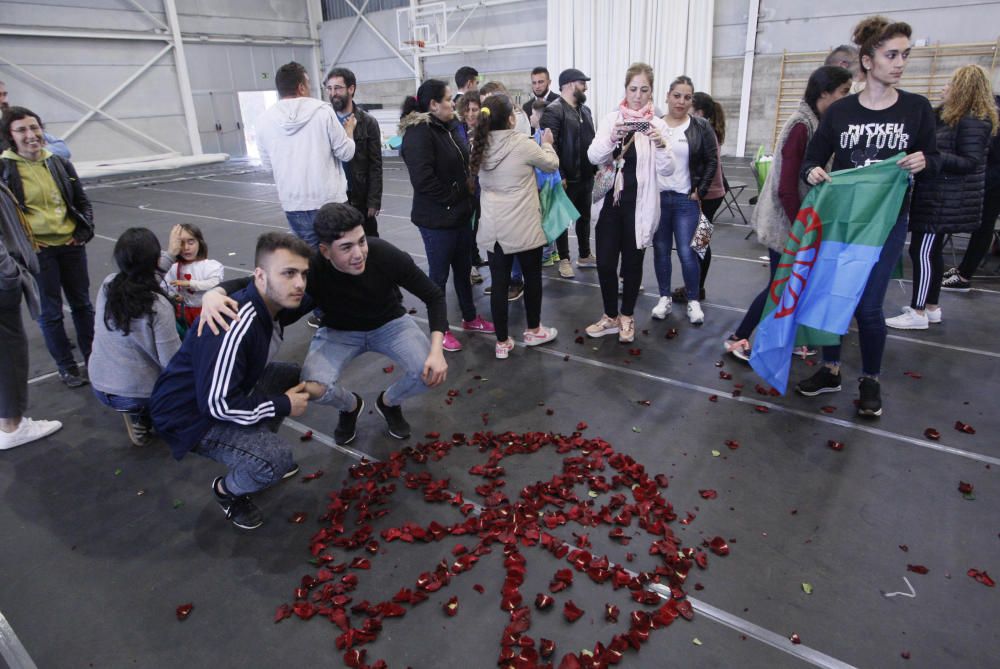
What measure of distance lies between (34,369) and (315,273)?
8.85 ft

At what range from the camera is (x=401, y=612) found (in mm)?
2068

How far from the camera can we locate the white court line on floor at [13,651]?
1963 millimetres

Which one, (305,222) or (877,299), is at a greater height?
(305,222)

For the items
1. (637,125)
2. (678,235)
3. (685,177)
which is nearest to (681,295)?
(678,235)

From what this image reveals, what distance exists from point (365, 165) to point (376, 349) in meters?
2.04

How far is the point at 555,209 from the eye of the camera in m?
4.36

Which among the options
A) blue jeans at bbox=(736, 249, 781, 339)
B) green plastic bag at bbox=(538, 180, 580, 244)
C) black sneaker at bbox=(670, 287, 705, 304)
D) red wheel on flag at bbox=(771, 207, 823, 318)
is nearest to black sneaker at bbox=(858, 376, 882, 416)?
red wheel on flag at bbox=(771, 207, 823, 318)

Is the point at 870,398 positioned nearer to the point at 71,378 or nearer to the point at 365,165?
the point at 365,165

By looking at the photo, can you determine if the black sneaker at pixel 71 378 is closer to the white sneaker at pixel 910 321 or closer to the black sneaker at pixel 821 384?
the black sneaker at pixel 821 384

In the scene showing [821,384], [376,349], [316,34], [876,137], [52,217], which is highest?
[316,34]

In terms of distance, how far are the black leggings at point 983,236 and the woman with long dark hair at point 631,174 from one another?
9.37ft

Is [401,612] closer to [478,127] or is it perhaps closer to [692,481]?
[692,481]

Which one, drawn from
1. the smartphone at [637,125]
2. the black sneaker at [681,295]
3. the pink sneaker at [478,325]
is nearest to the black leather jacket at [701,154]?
the smartphone at [637,125]

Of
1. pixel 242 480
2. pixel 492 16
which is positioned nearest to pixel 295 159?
pixel 242 480
